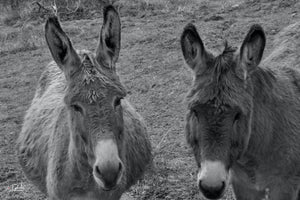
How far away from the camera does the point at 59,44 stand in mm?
3949

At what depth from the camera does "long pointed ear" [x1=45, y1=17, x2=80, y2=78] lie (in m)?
3.90

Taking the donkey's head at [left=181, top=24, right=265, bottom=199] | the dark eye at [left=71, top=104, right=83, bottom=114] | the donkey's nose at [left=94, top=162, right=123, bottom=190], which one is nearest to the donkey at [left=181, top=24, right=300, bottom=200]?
the donkey's head at [left=181, top=24, right=265, bottom=199]

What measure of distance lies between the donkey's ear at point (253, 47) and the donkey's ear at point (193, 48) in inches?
11.6

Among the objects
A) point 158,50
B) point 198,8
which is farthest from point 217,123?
point 198,8

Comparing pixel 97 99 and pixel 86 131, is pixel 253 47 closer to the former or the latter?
pixel 97 99

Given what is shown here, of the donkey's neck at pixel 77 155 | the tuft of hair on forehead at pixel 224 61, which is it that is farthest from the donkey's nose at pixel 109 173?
the tuft of hair on forehead at pixel 224 61

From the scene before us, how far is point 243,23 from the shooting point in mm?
9742

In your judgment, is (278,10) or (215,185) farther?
(278,10)

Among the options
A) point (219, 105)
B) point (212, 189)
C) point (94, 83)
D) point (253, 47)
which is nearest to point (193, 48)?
point (253, 47)

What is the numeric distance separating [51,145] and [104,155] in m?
1.15

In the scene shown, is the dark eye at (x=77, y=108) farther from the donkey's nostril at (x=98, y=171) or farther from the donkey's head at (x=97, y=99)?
the donkey's nostril at (x=98, y=171)

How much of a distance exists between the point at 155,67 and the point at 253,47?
5186 millimetres

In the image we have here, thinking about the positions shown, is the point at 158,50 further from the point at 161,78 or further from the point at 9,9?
the point at 9,9

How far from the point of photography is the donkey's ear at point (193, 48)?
3.68 metres
